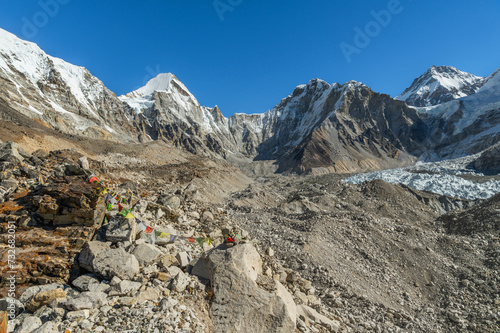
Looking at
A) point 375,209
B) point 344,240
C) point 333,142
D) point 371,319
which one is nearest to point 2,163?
point 371,319

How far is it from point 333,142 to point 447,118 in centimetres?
5223

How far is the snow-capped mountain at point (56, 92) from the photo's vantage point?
5925 centimetres

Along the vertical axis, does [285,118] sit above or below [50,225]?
above

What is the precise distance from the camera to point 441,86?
560 ft

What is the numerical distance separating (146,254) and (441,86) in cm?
21746

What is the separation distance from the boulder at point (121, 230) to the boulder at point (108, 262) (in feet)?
1.85

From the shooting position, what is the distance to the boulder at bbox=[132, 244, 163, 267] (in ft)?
19.0

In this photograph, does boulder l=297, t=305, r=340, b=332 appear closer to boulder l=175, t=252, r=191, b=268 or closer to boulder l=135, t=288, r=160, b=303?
boulder l=175, t=252, r=191, b=268

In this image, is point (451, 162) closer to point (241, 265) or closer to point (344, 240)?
point (344, 240)

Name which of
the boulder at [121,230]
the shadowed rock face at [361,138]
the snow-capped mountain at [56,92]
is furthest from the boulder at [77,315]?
the shadowed rock face at [361,138]

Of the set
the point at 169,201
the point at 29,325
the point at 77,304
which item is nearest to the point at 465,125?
the point at 169,201

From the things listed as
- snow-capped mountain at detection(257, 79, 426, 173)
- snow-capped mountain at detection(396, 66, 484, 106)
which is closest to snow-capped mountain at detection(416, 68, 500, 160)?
snow-capped mountain at detection(257, 79, 426, 173)

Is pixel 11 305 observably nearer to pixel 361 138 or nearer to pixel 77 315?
pixel 77 315

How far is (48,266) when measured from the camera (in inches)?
206
